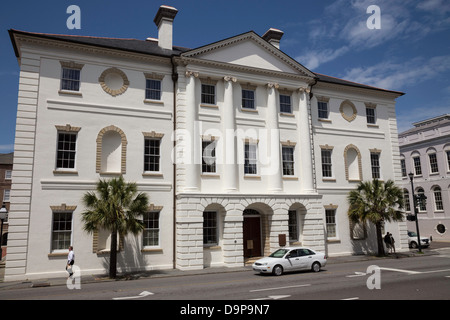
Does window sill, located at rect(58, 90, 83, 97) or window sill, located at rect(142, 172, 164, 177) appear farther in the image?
window sill, located at rect(142, 172, 164, 177)

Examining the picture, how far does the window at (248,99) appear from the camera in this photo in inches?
1003

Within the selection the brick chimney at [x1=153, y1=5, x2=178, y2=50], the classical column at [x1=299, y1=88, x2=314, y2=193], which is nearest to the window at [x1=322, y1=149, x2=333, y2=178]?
the classical column at [x1=299, y1=88, x2=314, y2=193]

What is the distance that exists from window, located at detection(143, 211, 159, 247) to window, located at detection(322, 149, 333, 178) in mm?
13642

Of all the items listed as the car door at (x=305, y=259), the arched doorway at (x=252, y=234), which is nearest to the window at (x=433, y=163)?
the arched doorway at (x=252, y=234)

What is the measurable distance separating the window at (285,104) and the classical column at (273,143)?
Result: 1081 millimetres

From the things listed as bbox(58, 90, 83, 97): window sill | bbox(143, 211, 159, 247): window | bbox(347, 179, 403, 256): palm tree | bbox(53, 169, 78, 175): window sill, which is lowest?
bbox(143, 211, 159, 247): window

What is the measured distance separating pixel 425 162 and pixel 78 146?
40569mm

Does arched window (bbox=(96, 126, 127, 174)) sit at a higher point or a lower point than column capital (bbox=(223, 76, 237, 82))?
lower

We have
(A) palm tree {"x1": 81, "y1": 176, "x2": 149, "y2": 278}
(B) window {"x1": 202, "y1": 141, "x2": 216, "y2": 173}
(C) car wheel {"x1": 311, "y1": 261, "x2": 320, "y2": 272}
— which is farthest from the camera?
(B) window {"x1": 202, "y1": 141, "x2": 216, "y2": 173}

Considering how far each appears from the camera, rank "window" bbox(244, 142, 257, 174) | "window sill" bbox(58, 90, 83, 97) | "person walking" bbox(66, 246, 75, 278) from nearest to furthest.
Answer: "person walking" bbox(66, 246, 75, 278) → "window sill" bbox(58, 90, 83, 97) → "window" bbox(244, 142, 257, 174)

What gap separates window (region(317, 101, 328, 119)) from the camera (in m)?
28.6

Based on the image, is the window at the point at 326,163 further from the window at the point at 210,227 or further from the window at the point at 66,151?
the window at the point at 66,151

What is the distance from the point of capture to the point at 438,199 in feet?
138

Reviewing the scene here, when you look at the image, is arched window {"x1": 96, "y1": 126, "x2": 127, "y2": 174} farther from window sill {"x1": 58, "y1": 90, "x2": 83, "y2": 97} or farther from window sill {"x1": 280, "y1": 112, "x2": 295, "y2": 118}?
window sill {"x1": 280, "y1": 112, "x2": 295, "y2": 118}
